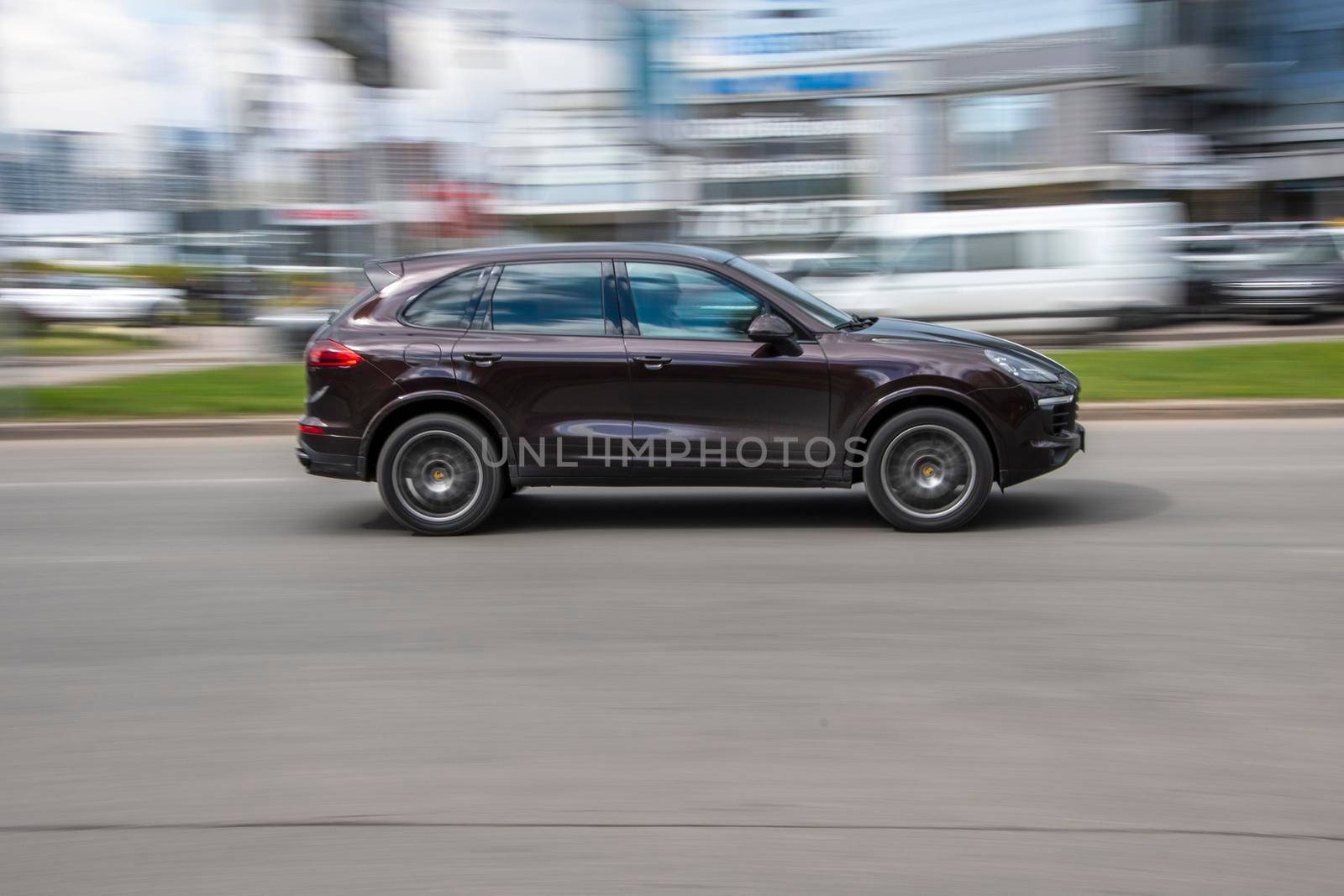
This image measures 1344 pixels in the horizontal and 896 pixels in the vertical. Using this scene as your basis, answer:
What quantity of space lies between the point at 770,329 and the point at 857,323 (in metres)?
0.71

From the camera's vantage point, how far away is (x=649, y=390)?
7.42 m

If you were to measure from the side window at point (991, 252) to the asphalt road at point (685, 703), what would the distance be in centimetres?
1185

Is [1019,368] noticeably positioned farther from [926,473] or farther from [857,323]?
[857,323]

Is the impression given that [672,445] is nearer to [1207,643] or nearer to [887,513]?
[887,513]

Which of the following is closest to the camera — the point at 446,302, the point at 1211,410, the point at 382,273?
the point at 446,302

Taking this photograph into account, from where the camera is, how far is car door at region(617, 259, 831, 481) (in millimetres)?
7340

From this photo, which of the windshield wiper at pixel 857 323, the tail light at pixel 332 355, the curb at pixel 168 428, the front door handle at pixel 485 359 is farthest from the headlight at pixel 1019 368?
the curb at pixel 168 428

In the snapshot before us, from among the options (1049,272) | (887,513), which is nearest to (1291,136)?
(1049,272)

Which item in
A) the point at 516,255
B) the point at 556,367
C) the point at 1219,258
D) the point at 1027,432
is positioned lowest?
the point at 1027,432

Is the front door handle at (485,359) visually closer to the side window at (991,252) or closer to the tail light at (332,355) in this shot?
the tail light at (332,355)

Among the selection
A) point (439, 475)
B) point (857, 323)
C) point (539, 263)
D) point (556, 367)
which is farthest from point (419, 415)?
Answer: point (857, 323)

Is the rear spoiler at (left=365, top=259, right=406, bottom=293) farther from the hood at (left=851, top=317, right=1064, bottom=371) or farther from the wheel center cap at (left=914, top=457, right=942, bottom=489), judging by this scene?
the wheel center cap at (left=914, top=457, right=942, bottom=489)

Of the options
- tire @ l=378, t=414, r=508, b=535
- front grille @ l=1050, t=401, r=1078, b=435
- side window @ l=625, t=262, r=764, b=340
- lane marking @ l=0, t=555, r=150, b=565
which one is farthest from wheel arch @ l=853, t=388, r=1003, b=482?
lane marking @ l=0, t=555, r=150, b=565

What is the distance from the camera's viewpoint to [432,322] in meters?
7.70
